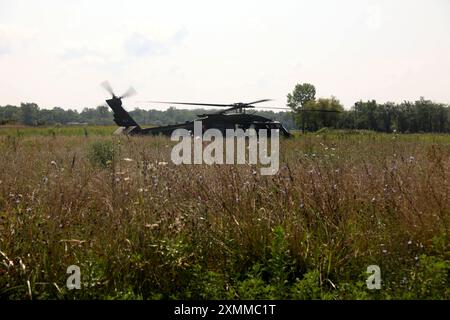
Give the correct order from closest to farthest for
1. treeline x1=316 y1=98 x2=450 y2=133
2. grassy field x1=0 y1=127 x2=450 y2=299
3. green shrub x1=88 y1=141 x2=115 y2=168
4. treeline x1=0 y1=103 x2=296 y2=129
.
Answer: grassy field x1=0 y1=127 x2=450 y2=299 < green shrub x1=88 y1=141 x2=115 y2=168 < treeline x1=316 y1=98 x2=450 y2=133 < treeline x1=0 y1=103 x2=296 y2=129

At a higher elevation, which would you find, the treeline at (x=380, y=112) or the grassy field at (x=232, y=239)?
the treeline at (x=380, y=112)

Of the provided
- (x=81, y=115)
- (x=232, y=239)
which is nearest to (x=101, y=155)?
(x=232, y=239)

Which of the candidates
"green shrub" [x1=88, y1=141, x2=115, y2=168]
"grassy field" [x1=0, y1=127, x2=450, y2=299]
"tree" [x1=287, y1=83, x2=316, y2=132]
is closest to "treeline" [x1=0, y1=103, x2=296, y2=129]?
"tree" [x1=287, y1=83, x2=316, y2=132]

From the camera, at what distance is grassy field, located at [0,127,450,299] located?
117 inches

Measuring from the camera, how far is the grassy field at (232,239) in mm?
2969

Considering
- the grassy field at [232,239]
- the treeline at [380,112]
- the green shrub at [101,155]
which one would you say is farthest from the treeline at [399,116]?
the grassy field at [232,239]

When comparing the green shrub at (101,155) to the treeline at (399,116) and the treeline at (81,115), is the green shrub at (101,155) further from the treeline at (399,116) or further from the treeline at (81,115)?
the treeline at (81,115)

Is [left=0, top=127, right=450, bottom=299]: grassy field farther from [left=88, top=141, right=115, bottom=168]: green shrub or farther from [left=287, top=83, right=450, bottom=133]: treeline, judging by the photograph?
[left=287, top=83, right=450, bottom=133]: treeline

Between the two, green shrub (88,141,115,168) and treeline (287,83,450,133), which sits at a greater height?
treeline (287,83,450,133)

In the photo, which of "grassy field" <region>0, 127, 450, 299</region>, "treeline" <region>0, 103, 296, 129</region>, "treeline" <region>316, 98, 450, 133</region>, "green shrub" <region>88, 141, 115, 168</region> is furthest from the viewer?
"treeline" <region>0, 103, 296, 129</region>

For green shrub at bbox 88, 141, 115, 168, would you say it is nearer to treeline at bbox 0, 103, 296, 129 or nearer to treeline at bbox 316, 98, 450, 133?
treeline at bbox 316, 98, 450, 133

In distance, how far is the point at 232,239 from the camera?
142 inches

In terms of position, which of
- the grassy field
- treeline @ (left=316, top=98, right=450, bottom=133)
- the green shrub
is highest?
treeline @ (left=316, top=98, right=450, bottom=133)

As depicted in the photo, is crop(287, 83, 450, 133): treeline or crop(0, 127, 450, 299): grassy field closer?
crop(0, 127, 450, 299): grassy field
